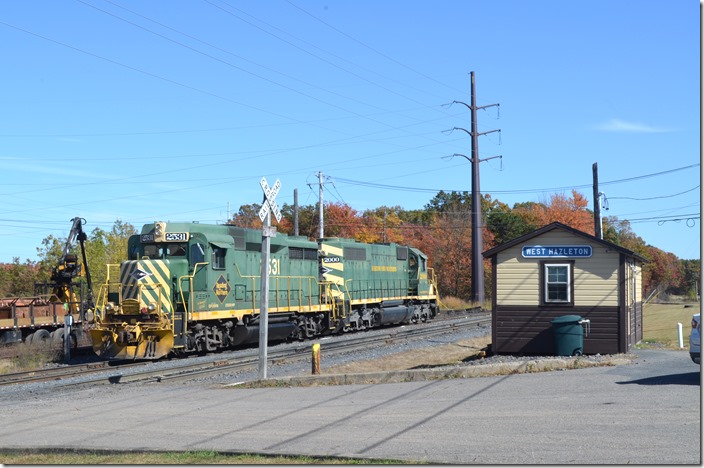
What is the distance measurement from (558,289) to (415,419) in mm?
10802

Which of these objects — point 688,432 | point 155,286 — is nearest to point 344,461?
point 688,432

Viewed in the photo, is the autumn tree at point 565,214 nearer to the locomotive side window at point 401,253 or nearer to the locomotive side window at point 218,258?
the locomotive side window at point 401,253

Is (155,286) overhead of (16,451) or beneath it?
overhead

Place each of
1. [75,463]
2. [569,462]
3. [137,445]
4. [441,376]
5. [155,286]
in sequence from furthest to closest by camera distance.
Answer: [155,286] → [441,376] → [137,445] → [75,463] → [569,462]

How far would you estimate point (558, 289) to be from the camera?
2106cm

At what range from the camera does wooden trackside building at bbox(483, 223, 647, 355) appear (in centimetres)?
2038

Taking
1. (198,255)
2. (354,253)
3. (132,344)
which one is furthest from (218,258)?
(354,253)

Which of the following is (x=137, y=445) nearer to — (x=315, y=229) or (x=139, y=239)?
(x=139, y=239)

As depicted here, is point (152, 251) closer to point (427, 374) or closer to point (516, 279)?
point (516, 279)

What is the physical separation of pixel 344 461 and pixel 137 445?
296 centimetres

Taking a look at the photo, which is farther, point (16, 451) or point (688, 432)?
point (16, 451)

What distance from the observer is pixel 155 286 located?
22141 millimetres

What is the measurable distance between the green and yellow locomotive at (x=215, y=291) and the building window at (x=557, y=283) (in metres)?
9.32

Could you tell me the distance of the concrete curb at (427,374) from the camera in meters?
15.8
